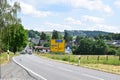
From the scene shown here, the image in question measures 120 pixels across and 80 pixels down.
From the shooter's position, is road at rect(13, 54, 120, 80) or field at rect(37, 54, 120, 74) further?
field at rect(37, 54, 120, 74)

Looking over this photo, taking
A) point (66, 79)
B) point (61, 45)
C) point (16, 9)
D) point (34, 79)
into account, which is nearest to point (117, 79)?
point (66, 79)

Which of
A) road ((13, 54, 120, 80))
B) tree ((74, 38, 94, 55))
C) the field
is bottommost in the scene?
tree ((74, 38, 94, 55))

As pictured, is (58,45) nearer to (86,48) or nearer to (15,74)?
(15,74)

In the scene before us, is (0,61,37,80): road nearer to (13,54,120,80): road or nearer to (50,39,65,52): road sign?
(13,54,120,80): road

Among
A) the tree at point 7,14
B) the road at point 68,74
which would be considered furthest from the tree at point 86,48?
the road at point 68,74

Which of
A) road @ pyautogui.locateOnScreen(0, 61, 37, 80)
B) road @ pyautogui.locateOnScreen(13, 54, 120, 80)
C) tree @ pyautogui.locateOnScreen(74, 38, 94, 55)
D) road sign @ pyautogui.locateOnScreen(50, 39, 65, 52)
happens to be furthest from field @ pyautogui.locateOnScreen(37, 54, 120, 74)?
tree @ pyautogui.locateOnScreen(74, 38, 94, 55)

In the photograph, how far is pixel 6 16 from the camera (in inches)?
1921

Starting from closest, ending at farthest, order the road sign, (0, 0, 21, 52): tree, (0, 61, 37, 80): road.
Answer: (0, 61, 37, 80): road → (0, 0, 21, 52): tree → the road sign

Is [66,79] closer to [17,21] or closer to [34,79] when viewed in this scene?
[34,79]

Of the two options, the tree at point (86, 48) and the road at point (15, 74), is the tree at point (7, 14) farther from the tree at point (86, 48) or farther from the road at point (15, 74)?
the tree at point (86, 48)

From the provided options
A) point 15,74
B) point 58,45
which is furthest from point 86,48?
point 15,74

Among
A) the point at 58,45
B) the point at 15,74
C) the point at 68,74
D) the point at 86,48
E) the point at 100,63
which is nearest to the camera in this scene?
the point at 15,74

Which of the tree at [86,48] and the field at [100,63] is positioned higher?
the field at [100,63]

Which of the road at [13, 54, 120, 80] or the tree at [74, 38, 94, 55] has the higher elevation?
the road at [13, 54, 120, 80]
